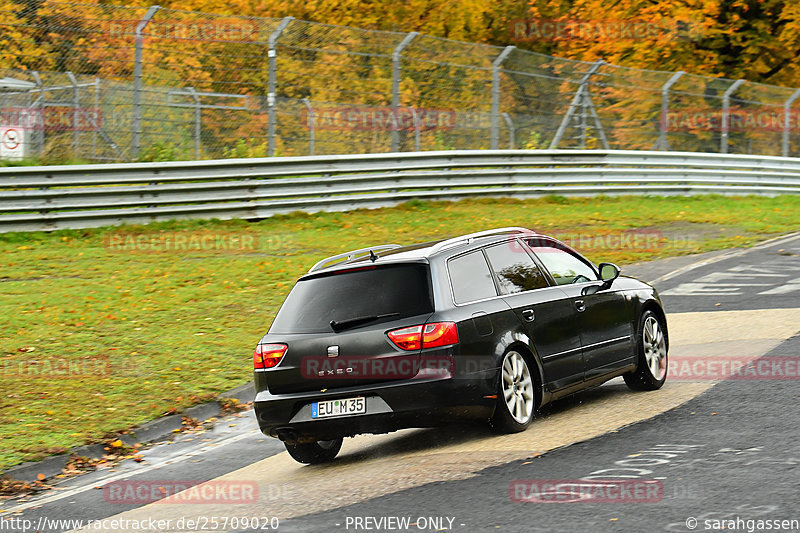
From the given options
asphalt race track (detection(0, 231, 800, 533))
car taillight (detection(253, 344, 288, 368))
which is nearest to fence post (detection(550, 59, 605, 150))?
asphalt race track (detection(0, 231, 800, 533))

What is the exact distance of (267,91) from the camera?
20.4 meters

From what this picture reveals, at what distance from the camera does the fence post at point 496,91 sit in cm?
2409

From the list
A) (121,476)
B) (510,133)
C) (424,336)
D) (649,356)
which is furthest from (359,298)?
(510,133)

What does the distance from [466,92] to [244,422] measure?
15693 millimetres

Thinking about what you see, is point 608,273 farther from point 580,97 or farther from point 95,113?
point 580,97

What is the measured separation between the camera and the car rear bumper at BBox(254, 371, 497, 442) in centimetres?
736

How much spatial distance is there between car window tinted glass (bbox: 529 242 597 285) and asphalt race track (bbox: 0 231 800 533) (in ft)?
3.55

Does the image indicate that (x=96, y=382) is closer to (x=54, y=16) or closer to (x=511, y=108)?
(x=54, y=16)

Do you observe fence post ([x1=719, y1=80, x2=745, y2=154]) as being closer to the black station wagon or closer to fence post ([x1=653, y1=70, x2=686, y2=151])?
fence post ([x1=653, y1=70, x2=686, y2=151])

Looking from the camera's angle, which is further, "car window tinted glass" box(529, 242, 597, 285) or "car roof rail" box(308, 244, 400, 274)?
"car window tinted glass" box(529, 242, 597, 285)

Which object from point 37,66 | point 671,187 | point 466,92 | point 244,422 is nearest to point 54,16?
point 37,66

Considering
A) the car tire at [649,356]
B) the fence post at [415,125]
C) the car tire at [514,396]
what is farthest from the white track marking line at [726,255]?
the car tire at [514,396]

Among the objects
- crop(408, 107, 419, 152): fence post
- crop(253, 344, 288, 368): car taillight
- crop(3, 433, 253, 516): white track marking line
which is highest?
crop(408, 107, 419, 152): fence post

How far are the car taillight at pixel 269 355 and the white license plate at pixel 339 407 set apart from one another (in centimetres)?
45
